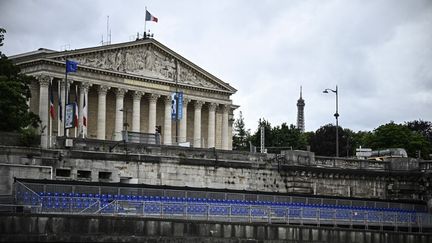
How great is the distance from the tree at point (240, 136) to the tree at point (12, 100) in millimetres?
79620

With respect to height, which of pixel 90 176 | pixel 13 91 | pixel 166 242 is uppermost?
pixel 13 91

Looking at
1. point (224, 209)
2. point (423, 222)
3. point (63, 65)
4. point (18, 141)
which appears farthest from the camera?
point (63, 65)

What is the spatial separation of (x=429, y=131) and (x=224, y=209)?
4335 inches

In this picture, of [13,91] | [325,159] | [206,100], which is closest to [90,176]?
[13,91]

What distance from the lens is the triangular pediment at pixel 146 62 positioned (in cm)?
10969

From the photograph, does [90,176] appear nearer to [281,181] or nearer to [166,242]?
[166,242]

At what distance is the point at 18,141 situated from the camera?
54.7m

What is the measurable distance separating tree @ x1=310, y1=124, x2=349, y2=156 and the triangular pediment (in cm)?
2511

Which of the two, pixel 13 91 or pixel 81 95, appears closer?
pixel 13 91

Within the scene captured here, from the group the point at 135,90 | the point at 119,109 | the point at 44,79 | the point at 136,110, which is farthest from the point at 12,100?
the point at 135,90

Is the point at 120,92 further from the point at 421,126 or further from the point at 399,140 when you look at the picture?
the point at 421,126

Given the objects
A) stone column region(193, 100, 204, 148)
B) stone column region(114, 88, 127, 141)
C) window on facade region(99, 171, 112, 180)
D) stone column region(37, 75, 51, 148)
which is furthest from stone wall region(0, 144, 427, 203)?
stone column region(193, 100, 204, 148)

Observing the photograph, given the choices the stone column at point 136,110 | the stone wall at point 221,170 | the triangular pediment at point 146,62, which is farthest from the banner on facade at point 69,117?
the stone column at point 136,110

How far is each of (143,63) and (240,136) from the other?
142 ft
